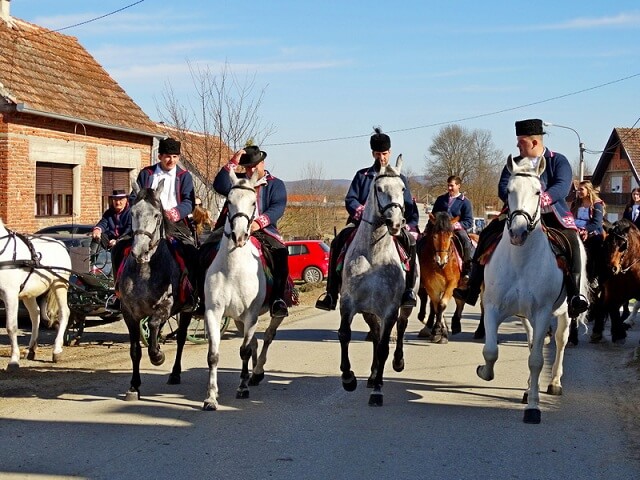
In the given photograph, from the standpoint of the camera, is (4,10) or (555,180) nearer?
(555,180)

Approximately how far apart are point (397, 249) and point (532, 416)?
2.28 m

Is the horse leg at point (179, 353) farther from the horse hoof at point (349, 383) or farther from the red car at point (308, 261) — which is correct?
the red car at point (308, 261)

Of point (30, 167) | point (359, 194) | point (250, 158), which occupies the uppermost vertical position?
point (30, 167)

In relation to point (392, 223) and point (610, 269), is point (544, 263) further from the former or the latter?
point (610, 269)

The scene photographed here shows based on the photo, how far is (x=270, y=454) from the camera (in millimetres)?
7535

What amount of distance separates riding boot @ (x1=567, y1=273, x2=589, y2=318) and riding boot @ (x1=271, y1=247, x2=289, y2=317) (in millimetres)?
3021

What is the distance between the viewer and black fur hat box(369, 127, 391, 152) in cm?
1048

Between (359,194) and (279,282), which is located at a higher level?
(359,194)

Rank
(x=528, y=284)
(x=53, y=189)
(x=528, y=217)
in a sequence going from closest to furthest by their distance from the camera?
(x=528, y=217) → (x=528, y=284) → (x=53, y=189)

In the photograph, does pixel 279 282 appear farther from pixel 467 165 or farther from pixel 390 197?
pixel 467 165

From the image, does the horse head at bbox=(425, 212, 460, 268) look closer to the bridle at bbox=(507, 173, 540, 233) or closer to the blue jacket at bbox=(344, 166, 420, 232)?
the blue jacket at bbox=(344, 166, 420, 232)

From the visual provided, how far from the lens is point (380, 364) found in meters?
9.73

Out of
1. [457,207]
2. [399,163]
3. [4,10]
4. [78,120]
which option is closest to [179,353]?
Result: [399,163]

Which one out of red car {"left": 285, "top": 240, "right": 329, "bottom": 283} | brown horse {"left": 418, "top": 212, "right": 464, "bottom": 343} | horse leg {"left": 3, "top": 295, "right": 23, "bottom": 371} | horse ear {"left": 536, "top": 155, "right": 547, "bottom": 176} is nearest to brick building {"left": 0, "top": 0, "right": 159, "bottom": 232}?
red car {"left": 285, "top": 240, "right": 329, "bottom": 283}
